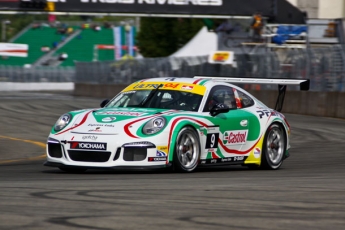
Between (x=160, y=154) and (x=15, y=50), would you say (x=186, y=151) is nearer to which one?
(x=160, y=154)

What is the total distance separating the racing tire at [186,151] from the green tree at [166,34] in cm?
5166

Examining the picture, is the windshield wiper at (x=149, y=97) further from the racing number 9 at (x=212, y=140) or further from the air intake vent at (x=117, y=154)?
the air intake vent at (x=117, y=154)

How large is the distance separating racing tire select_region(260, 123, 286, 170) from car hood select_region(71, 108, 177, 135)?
1.77 m

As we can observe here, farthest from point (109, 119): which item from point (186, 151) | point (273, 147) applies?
point (273, 147)

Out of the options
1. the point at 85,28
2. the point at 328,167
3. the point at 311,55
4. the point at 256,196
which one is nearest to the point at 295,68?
the point at 311,55

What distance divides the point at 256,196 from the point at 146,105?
12.2 ft

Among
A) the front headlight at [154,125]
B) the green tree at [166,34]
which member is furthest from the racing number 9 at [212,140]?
the green tree at [166,34]

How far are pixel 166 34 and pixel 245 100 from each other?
51.7m

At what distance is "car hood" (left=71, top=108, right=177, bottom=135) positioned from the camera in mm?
9430

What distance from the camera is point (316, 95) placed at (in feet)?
80.8

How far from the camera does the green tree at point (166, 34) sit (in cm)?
6159

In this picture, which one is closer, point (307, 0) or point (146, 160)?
A: point (146, 160)

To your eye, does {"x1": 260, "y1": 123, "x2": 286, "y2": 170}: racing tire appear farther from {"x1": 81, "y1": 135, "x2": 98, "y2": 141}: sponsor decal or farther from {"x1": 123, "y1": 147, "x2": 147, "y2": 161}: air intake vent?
{"x1": 81, "y1": 135, "x2": 98, "y2": 141}: sponsor decal

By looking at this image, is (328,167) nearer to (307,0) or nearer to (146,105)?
(146,105)
